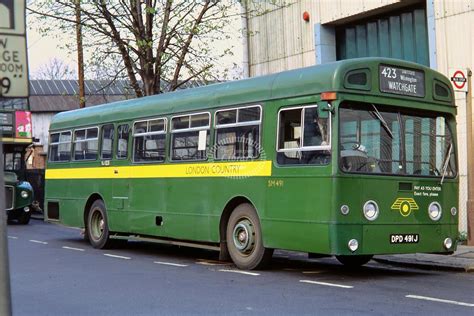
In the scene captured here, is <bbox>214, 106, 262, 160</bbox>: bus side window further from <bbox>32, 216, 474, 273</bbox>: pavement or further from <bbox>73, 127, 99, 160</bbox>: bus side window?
<bbox>73, 127, 99, 160</bbox>: bus side window

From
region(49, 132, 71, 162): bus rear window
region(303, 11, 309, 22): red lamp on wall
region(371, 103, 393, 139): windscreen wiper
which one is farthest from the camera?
region(303, 11, 309, 22): red lamp on wall

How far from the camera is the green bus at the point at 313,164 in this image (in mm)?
10344

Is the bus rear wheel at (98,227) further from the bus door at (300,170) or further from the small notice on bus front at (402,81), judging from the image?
the small notice on bus front at (402,81)

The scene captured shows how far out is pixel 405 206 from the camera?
35.3ft

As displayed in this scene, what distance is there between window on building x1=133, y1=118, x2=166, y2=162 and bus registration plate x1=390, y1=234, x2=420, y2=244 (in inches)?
194

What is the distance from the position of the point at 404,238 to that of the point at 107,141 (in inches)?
289

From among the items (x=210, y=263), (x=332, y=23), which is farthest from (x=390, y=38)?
(x=210, y=263)

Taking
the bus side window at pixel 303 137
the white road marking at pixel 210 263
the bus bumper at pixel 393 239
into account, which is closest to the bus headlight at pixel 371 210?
the bus bumper at pixel 393 239

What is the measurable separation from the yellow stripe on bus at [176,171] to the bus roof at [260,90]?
0.98 m

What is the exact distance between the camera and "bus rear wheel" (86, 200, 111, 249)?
15.9 metres

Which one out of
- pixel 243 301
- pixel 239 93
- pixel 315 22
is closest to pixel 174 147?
pixel 239 93

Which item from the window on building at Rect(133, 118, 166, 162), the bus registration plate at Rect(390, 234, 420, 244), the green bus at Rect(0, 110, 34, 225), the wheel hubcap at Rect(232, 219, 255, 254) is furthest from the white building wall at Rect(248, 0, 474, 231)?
the green bus at Rect(0, 110, 34, 225)

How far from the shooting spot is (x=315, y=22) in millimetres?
19109

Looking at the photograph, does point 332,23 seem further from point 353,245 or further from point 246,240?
point 353,245
